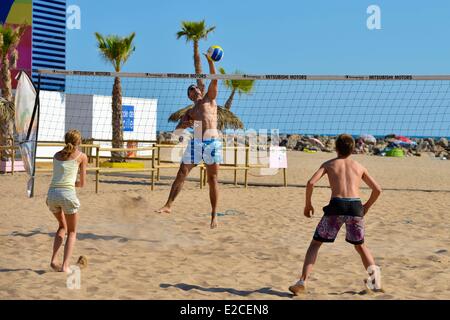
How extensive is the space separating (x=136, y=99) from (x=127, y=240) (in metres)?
19.4

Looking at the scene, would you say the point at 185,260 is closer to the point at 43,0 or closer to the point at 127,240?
the point at 127,240

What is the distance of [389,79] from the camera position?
1013 centimetres

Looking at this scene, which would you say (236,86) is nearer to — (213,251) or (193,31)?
(193,31)

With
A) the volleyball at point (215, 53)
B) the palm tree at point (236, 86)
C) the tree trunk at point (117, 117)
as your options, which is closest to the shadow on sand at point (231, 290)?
the volleyball at point (215, 53)

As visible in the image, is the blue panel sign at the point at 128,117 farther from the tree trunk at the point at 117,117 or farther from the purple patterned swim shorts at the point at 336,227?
the purple patterned swim shorts at the point at 336,227

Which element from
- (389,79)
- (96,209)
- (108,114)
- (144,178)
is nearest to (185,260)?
(96,209)

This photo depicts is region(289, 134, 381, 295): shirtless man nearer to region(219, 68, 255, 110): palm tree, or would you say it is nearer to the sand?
the sand

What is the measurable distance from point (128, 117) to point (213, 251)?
1978 cm

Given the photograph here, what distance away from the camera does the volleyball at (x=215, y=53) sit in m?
7.08

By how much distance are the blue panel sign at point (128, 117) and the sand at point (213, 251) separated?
1448 centimetres

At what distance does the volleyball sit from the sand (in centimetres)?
197

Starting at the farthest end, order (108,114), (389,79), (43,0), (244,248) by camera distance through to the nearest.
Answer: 1. (43,0)
2. (108,114)
3. (389,79)
4. (244,248)

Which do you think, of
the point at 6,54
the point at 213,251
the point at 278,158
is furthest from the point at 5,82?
the point at 213,251

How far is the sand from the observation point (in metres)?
4.45
